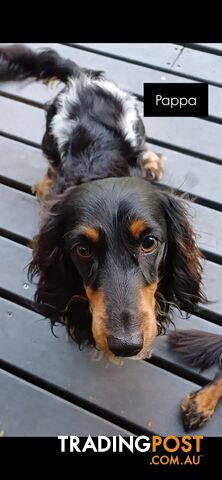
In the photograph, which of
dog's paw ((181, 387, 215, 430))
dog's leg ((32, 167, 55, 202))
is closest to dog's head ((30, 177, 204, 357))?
dog's paw ((181, 387, 215, 430))

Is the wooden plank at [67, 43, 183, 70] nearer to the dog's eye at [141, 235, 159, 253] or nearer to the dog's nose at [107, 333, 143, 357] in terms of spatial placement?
the dog's eye at [141, 235, 159, 253]

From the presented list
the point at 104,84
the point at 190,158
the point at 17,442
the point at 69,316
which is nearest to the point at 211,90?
the point at 190,158

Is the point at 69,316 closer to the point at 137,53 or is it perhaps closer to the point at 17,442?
the point at 17,442

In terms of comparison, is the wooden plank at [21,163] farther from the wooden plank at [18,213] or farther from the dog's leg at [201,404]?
the dog's leg at [201,404]

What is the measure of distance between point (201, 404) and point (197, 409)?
3cm

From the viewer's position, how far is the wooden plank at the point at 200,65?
9.32ft

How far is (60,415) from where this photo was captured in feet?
6.69

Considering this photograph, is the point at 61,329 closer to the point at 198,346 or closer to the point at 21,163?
the point at 198,346

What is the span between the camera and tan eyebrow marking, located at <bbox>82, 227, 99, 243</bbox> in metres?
1.62

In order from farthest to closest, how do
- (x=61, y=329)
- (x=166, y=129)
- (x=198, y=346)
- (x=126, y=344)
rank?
(x=166, y=129) < (x=61, y=329) < (x=198, y=346) < (x=126, y=344)

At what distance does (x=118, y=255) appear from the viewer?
162cm

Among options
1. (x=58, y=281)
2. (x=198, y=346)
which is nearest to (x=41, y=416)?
(x=58, y=281)

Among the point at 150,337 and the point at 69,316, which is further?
the point at 69,316
